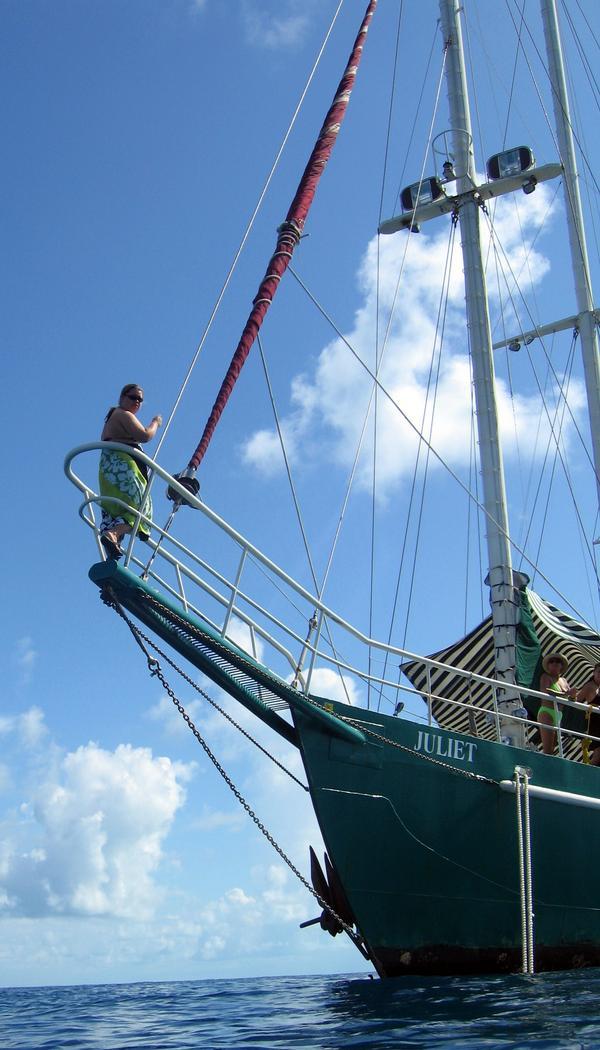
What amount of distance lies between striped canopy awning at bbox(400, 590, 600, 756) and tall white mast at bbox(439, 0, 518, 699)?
0.92m

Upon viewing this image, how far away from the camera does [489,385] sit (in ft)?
57.5

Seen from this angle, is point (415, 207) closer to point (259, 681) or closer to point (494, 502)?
Result: point (494, 502)

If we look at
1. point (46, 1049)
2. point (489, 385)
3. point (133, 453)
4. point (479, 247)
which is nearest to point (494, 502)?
point (489, 385)

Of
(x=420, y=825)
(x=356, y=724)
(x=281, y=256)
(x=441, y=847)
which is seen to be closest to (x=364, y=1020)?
(x=420, y=825)

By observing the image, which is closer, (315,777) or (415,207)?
(315,777)

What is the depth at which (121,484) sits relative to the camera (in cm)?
1027

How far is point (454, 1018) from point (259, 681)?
13.0ft

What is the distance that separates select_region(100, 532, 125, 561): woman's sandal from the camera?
1038 cm

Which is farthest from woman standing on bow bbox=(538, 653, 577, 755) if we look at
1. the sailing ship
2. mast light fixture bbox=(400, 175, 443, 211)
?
mast light fixture bbox=(400, 175, 443, 211)

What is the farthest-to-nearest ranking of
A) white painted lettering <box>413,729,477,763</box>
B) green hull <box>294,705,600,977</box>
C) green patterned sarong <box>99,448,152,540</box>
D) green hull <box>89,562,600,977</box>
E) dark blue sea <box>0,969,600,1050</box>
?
1. white painted lettering <box>413,729,477,763</box>
2. green hull <box>294,705,600,977</box>
3. green hull <box>89,562,600,977</box>
4. green patterned sarong <box>99,448,152,540</box>
5. dark blue sea <box>0,969,600,1050</box>

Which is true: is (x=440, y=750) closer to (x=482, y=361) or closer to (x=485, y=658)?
(x=485, y=658)

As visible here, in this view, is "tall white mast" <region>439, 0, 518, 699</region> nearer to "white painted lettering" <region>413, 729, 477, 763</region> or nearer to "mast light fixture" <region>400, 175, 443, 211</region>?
"mast light fixture" <region>400, 175, 443, 211</region>

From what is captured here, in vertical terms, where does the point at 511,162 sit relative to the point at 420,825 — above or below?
above

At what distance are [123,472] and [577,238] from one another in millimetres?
22276
